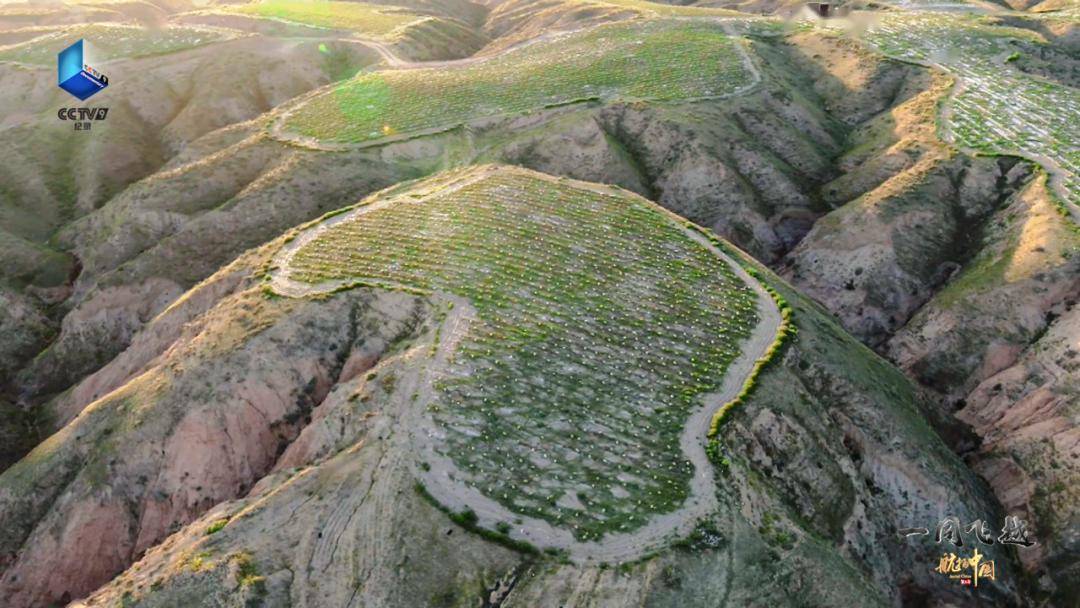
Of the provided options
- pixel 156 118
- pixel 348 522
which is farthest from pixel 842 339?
pixel 156 118

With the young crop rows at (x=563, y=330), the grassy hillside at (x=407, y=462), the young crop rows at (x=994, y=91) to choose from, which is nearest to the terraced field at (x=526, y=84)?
the young crop rows at (x=563, y=330)

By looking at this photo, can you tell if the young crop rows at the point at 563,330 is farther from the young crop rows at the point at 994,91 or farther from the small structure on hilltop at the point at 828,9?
the small structure on hilltop at the point at 828,9

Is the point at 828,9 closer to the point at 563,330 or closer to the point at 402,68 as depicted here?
the point at 402,68

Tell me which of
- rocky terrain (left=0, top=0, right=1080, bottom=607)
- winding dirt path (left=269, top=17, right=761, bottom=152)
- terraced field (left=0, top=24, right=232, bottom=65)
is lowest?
rocky terrain (left=0, top=0, right=1080, bottom=607)

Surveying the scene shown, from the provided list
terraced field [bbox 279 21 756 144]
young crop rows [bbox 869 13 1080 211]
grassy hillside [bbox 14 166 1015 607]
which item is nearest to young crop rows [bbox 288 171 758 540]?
grassy hillside [bbox 14 166 1015 607]

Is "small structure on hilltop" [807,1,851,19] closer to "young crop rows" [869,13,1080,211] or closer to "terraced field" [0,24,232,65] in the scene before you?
"young crop rows" [869,13,1080,211]

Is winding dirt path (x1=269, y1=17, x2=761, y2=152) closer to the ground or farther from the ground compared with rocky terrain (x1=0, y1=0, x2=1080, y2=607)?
farther from the ground
